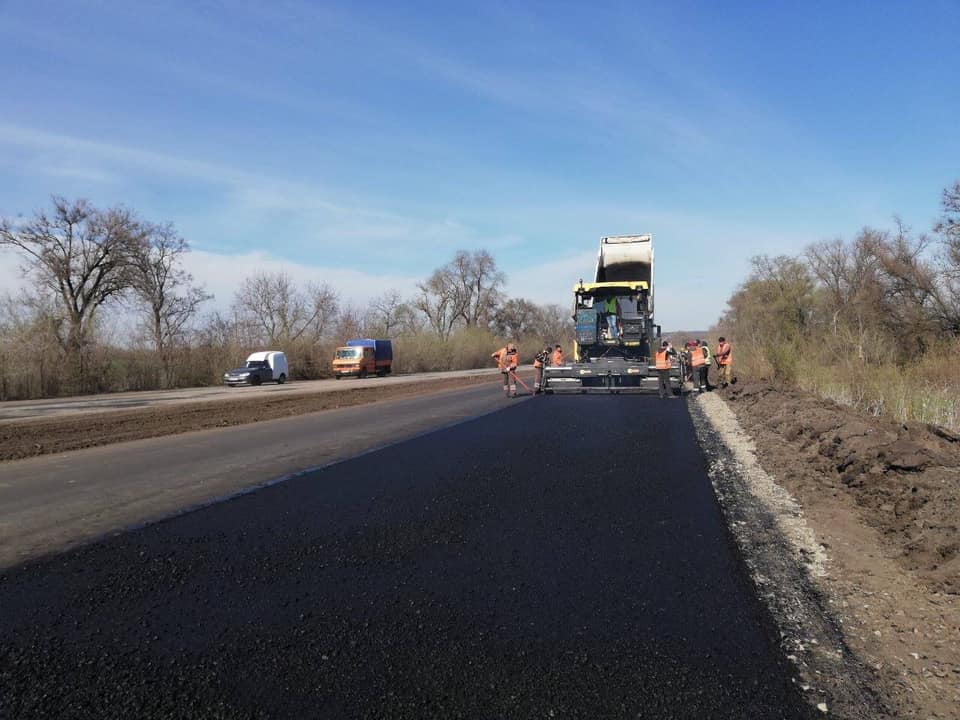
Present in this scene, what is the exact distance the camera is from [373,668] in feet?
10.4

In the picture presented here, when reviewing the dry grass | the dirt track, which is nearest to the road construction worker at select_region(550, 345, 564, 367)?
the dirt track

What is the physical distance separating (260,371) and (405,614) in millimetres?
33473

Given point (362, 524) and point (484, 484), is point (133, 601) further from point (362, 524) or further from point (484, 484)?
point (484, 484)

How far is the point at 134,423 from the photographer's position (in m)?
15.1

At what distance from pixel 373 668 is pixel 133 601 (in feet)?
6.16

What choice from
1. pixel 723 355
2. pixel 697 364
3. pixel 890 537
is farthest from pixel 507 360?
pixel 890 537

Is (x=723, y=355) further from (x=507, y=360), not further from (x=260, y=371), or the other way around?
(x=260, y=371)

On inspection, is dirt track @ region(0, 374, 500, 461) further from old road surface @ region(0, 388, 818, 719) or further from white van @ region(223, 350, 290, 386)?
white van @ region(223, 350, 290, 386)

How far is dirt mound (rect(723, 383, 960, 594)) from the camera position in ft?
15.6

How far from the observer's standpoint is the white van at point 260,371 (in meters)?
34.5

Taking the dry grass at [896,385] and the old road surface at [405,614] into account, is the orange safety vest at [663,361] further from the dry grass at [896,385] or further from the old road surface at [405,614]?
the old road surface at [405,614]

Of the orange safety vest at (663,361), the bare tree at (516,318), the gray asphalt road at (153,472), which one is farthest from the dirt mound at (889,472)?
the bare tree at (516,318)

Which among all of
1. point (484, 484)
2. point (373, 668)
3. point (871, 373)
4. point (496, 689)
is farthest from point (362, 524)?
point (871, 373)

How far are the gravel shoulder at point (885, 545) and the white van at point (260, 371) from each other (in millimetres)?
29171
